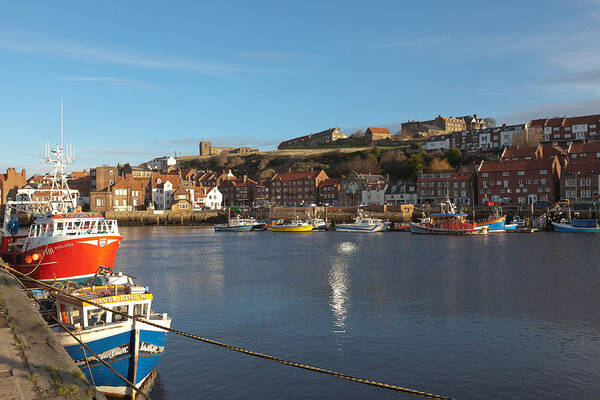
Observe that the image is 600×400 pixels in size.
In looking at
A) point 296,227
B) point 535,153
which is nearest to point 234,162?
point 296,227

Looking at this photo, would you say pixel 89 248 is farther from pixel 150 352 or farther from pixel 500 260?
pixel 500 260

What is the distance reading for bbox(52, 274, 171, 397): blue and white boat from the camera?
12.0 metres

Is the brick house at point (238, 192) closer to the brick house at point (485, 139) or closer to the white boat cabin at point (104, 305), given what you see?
the brick house at point (485, 139)

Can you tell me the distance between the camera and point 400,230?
3474 inches

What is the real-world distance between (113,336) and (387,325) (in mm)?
12305

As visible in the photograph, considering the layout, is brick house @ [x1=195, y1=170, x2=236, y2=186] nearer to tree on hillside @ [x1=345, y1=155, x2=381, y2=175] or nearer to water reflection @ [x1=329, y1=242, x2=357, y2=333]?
tree on hillside @ [x1=345, y1=155, x2=381, y2=175]

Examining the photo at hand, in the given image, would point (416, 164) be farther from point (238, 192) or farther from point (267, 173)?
point (267, 173)

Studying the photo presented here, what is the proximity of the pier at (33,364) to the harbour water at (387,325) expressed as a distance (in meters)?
5.39

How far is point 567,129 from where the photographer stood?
11406 centimetres

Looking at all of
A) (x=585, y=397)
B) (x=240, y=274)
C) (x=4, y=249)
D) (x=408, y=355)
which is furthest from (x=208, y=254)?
(x=585, y=397)

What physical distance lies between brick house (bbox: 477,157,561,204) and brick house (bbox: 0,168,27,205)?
105 m

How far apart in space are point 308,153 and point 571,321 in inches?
5816

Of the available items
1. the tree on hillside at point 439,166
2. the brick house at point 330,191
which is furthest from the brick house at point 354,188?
the tree on hillside at point 439,166

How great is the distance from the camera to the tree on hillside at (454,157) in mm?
119812
